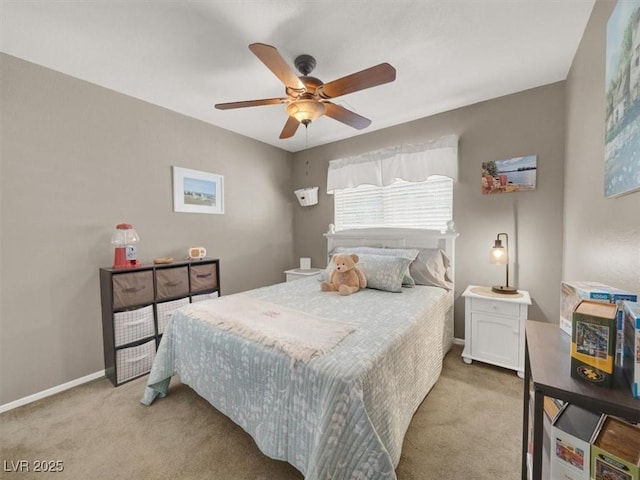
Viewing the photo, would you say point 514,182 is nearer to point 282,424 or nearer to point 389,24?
point 389,24

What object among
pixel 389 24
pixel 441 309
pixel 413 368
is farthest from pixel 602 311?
pixel 389 24

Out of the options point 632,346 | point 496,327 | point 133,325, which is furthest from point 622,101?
point 133,325

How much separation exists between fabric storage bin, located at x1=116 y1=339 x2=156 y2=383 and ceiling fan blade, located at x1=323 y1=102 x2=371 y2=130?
2.55 meters

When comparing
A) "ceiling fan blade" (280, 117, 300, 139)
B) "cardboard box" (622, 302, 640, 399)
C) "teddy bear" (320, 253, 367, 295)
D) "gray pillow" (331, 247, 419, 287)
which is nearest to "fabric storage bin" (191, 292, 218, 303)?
"teddy bear" (320, 253, 367, 295)

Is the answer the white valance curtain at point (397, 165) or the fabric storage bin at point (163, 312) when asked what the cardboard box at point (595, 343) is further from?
the fabric storage bin at point (163, 312)

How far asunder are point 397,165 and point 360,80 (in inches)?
68.2

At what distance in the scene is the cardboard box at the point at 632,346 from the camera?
0.68 meters

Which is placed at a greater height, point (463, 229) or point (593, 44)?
point (593, 44)

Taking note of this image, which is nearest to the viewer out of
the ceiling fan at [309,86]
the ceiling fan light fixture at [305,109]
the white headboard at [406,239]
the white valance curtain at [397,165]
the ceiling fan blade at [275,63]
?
the ceiling fan blade at [275,63]

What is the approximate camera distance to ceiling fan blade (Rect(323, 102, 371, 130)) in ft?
6.26

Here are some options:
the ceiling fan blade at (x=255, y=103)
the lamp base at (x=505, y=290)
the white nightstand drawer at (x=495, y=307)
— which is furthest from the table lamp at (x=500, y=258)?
the ceiling fan blade at (x=255, y=103)

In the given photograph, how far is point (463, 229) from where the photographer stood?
9.23 ft

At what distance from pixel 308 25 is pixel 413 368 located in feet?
7.30

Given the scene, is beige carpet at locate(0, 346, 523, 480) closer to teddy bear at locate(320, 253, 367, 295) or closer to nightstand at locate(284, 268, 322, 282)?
teddy bear at locate(320, 253, 367, 295)
